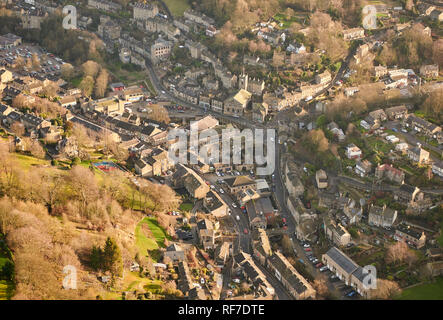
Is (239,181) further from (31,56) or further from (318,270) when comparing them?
(31,56)

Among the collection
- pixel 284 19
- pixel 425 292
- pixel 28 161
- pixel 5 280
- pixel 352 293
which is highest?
pixel 284 19

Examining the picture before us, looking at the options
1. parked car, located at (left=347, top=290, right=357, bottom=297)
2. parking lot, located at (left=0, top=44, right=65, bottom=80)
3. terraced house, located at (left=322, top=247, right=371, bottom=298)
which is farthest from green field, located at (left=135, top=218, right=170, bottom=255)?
parking lot, located at (left=0, top=44, right=65, bottom=80)

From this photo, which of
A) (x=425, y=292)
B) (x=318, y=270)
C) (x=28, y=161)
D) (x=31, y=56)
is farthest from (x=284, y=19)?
(x=425, y=292)

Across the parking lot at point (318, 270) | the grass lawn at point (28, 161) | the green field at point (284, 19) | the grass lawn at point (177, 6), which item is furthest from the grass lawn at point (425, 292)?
the grass lawn at point (177, 6)

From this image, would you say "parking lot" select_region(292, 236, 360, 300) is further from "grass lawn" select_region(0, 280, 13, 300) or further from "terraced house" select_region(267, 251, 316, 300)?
"grass lawn" select_region(0, 280, 13, 300)

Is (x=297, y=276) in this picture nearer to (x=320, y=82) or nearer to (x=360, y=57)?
(x=320, y=82)

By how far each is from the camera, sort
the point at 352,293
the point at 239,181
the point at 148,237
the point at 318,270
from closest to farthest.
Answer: the point at 352,293, the point at 318,270, the point at 148,237, the point at 239,181
